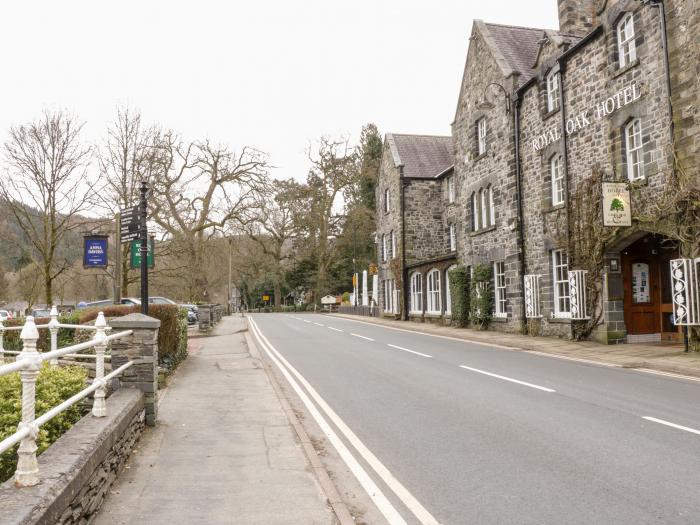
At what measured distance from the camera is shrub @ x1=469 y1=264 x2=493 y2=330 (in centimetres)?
2355

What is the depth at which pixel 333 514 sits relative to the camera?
432cm

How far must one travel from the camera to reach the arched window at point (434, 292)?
3069 centimetres

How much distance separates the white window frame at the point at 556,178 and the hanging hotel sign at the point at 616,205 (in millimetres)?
3800

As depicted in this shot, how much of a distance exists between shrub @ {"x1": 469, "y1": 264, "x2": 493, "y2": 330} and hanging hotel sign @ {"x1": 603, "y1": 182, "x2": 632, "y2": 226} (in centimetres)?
866

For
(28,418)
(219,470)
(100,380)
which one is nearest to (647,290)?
(219,470)

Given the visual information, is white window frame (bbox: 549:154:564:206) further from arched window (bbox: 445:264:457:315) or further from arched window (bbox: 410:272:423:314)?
arched window (bbox: 410:272:423:314)

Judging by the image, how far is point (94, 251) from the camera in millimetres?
18844

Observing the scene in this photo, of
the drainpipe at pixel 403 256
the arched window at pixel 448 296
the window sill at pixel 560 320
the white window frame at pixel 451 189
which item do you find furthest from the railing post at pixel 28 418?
the drainpipe at pixel 403 256

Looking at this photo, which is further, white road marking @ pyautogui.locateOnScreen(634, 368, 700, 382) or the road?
white road marking @ pyautogui.locateOnScreen(634, 368, 700, 382)

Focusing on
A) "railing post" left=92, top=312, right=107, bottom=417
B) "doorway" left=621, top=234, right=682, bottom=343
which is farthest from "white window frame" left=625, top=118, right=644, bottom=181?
"railing post" left=92, top=312, right=107, bottom=417

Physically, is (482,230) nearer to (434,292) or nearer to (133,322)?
(434,292)

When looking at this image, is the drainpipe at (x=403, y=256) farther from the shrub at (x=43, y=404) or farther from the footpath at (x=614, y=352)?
the shrub at (x=43, y=404)

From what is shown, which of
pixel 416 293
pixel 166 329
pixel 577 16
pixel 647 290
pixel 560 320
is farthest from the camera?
pixel 416 293

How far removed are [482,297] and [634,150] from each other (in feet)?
30.2
